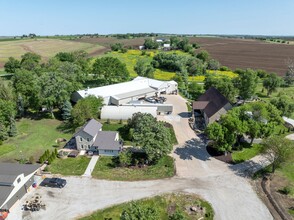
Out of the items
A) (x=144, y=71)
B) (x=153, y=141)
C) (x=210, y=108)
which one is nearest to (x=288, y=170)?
(x=210, y=108)

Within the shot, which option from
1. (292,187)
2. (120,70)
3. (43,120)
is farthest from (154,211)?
(120,70)

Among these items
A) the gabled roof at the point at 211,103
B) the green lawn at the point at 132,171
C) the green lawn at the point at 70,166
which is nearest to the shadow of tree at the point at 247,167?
the green lawn at the point at 132,171

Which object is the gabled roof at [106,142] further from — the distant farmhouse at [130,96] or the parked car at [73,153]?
the distant farmhouse at [130,96]

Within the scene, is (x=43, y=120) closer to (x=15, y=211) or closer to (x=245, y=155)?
(x=15, y=211)

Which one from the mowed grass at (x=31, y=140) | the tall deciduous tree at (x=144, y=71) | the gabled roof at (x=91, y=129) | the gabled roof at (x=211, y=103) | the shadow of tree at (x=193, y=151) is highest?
the tall deciduous tree at (x=144, y=71)

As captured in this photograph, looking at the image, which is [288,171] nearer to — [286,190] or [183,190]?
[286,190]

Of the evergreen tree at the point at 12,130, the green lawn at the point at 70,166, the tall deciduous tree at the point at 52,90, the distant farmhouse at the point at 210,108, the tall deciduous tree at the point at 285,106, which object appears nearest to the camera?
the green lawn at the point at 70,166
